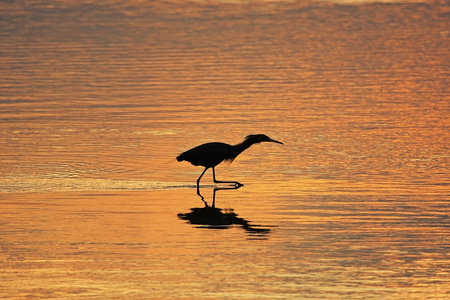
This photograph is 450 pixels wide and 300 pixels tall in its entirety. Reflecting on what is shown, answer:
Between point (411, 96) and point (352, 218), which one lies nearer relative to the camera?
point (352, 218)

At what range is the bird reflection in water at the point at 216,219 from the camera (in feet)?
50.8

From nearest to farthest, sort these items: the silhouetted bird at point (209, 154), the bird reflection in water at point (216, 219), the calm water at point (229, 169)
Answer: the calm water at point (229, 169)
the bird reflection in water at point (216, 219)
the silhouetted bird at point (209, 154)

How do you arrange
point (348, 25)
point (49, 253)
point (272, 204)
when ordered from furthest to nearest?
point (348, 25) < point (272, 204) < point (49, 253)

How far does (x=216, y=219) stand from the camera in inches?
639

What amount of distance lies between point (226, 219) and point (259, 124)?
31.0ft

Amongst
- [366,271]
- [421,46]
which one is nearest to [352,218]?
[366,271]

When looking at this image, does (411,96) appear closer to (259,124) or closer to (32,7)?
(259,124)

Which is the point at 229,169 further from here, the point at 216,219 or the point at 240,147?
the point at 216,219

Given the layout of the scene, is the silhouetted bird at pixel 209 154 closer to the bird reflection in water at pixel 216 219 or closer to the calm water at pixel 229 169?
the calm water at pixel 229 169

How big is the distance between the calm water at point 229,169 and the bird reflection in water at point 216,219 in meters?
0.06

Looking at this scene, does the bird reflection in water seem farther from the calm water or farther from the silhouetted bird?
the silhouetted bird

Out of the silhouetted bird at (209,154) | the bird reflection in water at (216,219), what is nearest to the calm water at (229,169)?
the bird reflection in water at (216,219)

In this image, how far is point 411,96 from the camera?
1159 inches

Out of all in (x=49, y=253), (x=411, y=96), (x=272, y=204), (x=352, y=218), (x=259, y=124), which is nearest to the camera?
(x=49, y=253)
